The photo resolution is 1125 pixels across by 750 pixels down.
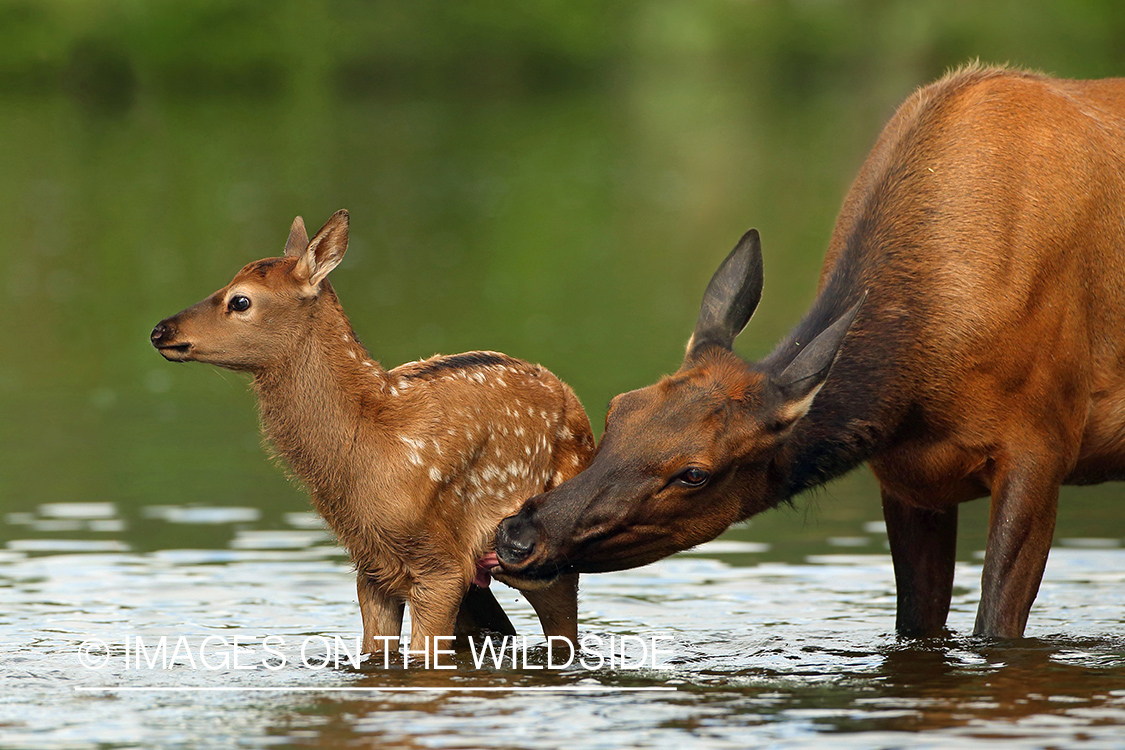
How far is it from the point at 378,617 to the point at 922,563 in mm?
2713

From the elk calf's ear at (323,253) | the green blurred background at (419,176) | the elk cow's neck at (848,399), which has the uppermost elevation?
the green blurred background at (419,176)

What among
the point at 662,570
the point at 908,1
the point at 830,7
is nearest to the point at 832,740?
the point at 662,570

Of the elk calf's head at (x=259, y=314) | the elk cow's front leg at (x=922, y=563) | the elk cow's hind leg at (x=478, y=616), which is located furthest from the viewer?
the elk cow's front leg at (x=922, y=563)

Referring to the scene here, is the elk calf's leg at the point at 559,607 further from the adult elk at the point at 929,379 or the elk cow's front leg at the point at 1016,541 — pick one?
the elk cow's front leg at the point at 1016,541

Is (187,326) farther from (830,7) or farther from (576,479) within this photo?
(830,7)

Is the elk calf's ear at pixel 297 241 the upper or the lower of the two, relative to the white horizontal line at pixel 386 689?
upper

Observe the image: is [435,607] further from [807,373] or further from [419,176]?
[419,176]

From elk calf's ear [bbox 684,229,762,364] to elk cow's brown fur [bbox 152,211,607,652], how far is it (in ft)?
3.24

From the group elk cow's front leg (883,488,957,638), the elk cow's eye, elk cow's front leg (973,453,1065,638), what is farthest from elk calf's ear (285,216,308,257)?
elk cow's front leg (973,453,1065,638)

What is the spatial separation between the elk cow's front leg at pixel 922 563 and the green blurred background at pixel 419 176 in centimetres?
223

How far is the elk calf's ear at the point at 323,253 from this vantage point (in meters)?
8.42

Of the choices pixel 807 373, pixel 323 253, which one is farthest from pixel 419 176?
pixel 807 373

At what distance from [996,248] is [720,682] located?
7.53ft

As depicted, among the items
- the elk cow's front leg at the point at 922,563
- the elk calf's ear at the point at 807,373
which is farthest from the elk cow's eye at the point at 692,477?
the elk cow's front leg at the point at 922,563
